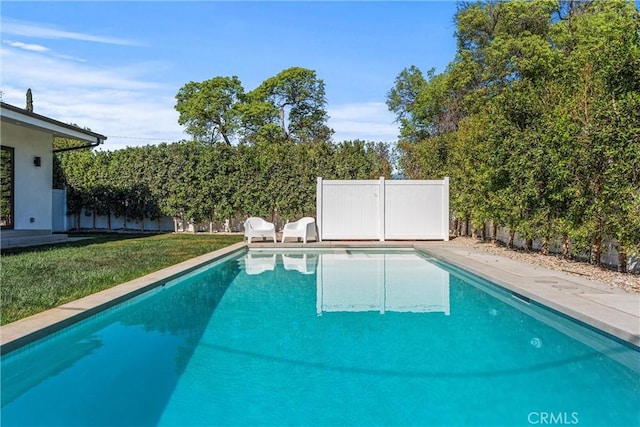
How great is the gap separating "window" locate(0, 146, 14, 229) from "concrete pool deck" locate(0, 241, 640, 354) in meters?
5.75

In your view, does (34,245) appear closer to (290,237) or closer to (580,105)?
(290,237)

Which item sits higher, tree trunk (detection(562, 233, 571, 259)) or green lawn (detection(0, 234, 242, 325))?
tree trunk (detection(562, 233, 571, 259))

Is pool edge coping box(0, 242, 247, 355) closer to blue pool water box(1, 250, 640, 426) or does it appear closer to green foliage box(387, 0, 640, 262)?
blue pool water box(1, 250, 640, 426)

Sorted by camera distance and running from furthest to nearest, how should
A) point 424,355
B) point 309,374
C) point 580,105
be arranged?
point 580,105 < point 424,355 < point 309,374

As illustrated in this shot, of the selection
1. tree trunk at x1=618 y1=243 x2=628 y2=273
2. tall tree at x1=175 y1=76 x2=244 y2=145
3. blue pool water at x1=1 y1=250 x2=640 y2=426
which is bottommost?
blue pool water at x1=1 y1=250 x2=640 y2=426

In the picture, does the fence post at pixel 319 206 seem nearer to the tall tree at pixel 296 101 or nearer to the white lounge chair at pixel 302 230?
the white lounge chair at pixel 302 230

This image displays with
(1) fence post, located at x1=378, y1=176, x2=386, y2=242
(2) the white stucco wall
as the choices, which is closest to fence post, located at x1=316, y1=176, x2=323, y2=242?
(1) fence post, located at x1=378, y1=176, x2=386, y2=242

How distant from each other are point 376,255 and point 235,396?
28.5 ft

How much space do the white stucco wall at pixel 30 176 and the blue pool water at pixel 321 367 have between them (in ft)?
24.5

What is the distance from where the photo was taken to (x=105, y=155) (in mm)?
16938

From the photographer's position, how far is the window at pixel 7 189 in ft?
35.9

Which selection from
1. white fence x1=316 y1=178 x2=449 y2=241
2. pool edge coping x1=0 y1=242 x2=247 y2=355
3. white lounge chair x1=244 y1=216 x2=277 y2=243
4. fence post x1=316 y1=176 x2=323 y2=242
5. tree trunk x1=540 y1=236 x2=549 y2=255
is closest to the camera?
pool edge coping x1=0 y1=242 x2=247 y2=355

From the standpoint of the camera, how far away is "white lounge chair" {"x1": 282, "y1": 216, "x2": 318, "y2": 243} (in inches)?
513

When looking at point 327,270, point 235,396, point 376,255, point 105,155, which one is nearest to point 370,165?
point 376,255
